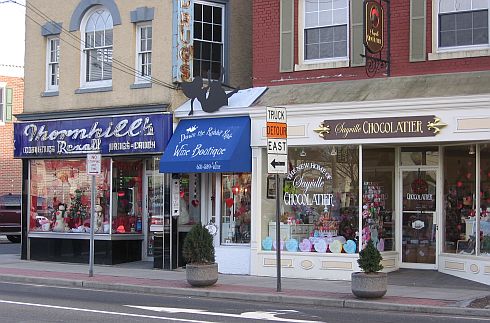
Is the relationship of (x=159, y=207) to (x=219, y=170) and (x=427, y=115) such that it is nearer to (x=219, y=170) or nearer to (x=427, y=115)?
(x=219, y=170)

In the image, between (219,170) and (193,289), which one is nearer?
(193,289)

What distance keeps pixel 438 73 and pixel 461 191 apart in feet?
8.55

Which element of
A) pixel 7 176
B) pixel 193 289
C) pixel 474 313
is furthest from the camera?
pixel 7 176

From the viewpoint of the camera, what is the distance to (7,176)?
3484 centimetres

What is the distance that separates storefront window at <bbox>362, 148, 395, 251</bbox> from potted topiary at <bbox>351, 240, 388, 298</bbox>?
379 centimetres

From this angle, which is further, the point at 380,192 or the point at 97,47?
the point at 97,47

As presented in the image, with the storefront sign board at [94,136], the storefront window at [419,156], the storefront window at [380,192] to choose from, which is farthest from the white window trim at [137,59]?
the storefront window at [419,156]

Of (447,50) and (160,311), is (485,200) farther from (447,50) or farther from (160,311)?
(160,311)

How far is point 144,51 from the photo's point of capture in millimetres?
21000

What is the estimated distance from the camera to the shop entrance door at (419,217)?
1778 cm

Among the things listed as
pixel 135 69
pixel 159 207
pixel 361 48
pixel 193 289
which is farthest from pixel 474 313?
pixel 135 69

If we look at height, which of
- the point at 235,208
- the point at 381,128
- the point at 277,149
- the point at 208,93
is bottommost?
the point at 235,208

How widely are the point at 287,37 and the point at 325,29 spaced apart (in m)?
0.95

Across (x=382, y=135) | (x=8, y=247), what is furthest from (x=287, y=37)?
(x=8, y=247)
